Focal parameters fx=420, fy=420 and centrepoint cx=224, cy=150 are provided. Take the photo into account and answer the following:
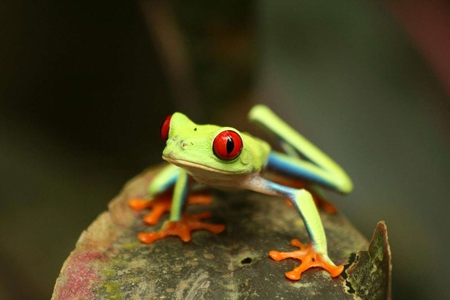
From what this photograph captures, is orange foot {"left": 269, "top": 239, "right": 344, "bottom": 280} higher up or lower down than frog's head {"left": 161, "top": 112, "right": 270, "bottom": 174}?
lower down

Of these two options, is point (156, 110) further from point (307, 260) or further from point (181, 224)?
point (307, 260)

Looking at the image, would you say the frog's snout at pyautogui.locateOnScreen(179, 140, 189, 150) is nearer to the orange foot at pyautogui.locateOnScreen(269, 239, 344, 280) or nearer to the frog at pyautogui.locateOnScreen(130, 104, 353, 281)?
the frog at pyautogui.locateOnScreen(130, 104, 353, 281)

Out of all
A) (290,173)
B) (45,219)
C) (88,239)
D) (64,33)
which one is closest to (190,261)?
(88,239)

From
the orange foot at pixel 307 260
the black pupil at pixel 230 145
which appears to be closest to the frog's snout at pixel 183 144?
the black pupil at pixel 230 145

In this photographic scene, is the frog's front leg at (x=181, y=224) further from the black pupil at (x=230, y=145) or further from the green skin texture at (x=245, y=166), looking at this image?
the black pupil at (x=230, y=145)

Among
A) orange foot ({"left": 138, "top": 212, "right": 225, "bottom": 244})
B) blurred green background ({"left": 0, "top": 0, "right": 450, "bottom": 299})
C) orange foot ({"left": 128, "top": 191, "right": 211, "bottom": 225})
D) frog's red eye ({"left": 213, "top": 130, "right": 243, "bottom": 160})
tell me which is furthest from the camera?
blurred green background ({"left": 0, "top": 0, "right": 450, "bottom": 299})

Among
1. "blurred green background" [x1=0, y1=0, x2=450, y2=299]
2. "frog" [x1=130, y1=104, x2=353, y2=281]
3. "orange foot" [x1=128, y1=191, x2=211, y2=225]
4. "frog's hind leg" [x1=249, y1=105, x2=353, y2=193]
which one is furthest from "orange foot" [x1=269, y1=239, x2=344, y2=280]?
"blurred green background" [x1=0, y1=0, x2=450, y2=299]

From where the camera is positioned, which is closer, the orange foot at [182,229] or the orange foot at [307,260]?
the orange foot at [307,260]
